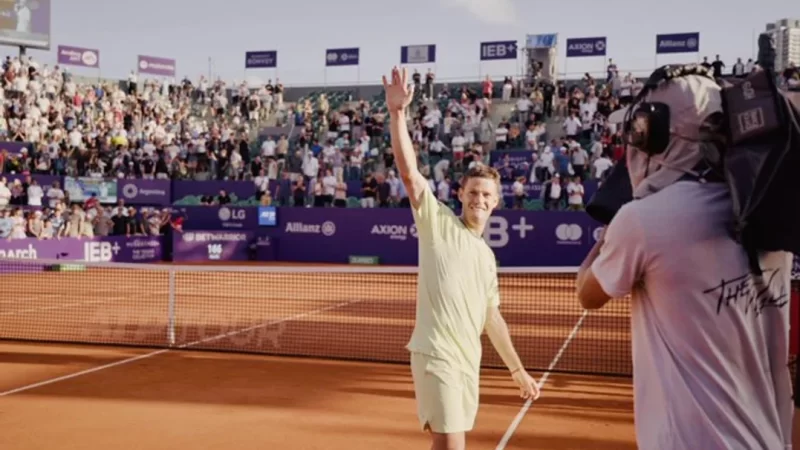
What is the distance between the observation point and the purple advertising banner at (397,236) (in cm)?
2486

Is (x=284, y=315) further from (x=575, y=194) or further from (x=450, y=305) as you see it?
(x=575, y=194)

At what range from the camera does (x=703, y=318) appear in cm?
221

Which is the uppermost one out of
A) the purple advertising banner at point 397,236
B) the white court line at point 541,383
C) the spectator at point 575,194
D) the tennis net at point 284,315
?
the spectator at point 575,194

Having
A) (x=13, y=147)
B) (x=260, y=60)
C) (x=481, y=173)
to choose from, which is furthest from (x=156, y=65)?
(x=481, y=173)

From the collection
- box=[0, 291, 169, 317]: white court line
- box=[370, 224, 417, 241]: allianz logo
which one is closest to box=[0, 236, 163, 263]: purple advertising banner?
box=[0, 291, 169, 317]: white court line

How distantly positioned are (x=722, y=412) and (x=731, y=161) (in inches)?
25.8

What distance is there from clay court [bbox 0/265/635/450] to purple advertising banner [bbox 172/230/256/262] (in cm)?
914

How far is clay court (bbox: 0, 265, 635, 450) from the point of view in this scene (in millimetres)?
7496

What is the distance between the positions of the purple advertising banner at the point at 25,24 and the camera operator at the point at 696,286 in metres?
45.8

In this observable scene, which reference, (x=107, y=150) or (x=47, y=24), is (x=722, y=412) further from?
(x=47, y=24)

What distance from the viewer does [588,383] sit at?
9.96m

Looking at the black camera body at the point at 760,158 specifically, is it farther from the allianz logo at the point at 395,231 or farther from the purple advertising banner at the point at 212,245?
the purple advertising banner at the point at 212,245

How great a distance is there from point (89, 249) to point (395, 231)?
9.38m

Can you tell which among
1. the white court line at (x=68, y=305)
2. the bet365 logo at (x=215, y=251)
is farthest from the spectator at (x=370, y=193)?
the white court line at (x=68, y=305)
